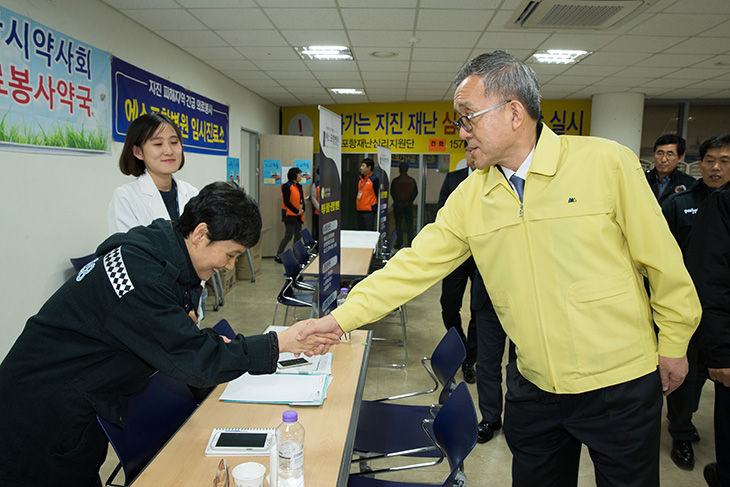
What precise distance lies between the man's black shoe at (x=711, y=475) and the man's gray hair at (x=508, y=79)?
220 centimetres

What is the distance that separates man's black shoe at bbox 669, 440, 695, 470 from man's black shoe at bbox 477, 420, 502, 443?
97 centimetres

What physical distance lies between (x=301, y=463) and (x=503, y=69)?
3.97ft

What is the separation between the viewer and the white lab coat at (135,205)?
2.20 m

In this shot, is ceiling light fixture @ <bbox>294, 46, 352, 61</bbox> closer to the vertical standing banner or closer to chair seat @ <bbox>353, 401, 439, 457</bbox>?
the vertical standing banner

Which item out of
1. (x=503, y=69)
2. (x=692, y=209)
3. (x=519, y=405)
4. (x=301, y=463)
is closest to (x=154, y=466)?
(x=301, y=463)

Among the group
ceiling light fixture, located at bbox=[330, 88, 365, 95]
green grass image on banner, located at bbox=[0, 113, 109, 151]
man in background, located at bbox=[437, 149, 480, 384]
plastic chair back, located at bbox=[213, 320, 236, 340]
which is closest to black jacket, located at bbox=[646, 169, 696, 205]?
man in background, located at bbox=[437, 149, 480, 384]

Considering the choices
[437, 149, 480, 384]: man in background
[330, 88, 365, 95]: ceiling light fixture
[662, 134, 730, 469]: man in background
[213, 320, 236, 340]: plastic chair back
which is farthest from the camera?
[330, 88, 365, 95]: ceiling light fixture

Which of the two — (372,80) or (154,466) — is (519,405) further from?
(372,80)

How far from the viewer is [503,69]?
131 centimetres

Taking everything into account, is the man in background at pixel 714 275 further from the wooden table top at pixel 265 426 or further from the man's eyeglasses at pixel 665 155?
the man's eyeglasses at pixel 665 155

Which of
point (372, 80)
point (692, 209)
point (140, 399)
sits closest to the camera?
point (140, 399)

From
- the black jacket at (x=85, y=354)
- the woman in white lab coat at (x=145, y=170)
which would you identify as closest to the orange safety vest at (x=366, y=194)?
the woman in white lab coat at (x=145, y=170)

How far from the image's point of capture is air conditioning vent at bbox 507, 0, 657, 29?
3.89 m

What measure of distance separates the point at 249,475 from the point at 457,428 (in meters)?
0.76
